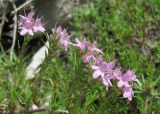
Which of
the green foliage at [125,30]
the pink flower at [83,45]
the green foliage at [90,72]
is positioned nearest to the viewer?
the pink flower at [83,45]

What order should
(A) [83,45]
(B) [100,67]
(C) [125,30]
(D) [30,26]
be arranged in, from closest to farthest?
(B) [100,67]
(A) [83,45]
(D) [30,26]
(C) [125,30]

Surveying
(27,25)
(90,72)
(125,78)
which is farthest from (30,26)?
(125,78)

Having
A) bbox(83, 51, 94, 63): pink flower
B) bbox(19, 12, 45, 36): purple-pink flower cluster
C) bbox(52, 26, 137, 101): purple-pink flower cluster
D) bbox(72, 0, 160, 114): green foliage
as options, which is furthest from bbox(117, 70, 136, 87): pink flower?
bbox(72, 0, 160, 114): green foliage

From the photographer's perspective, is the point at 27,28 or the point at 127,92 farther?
the point at 27,28

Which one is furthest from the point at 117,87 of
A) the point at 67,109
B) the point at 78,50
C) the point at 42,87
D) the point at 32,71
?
the point at 32,71

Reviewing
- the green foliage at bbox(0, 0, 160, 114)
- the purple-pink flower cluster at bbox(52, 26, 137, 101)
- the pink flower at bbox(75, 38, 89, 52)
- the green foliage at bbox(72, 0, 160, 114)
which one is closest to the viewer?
the purple-pink flower cluster at bbox(52, 26, 137, 101)

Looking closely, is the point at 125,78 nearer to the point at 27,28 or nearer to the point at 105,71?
the point at 105,71

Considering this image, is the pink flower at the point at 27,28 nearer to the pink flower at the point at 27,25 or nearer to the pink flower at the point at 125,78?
the pink flower at the point at 27,25

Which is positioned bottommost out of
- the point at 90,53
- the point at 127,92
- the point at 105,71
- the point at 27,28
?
the point at 127,92

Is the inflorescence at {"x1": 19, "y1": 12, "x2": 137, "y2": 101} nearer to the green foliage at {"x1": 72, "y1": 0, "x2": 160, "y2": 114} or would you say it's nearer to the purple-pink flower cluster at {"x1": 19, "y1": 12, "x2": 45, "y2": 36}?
the purple-pink flower cluster at {"x1": 19, "y1": 12, "x2": 45, "y2": 36}

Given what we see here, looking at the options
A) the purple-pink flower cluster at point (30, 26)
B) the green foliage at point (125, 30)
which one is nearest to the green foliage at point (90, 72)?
the green foliage at point (125, 30)

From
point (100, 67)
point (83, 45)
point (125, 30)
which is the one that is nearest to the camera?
point (100, 67)
